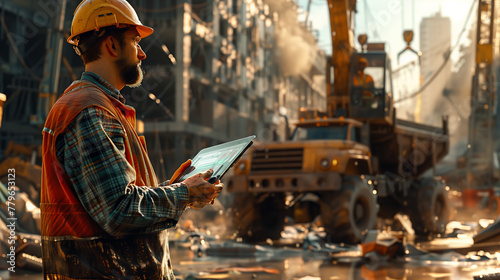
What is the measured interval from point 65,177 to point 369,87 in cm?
1373

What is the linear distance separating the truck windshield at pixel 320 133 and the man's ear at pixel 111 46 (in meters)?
11.8

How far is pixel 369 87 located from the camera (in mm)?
15523

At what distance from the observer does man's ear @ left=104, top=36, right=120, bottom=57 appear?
2.49 metres

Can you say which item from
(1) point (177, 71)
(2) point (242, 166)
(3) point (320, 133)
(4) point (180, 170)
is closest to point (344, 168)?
(3) point (320, 133)

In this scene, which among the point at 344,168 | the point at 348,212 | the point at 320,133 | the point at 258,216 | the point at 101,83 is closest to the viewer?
the point at 101,83

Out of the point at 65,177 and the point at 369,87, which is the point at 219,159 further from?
the point at 369,87

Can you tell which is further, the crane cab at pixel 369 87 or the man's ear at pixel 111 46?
the crane cab at pixel 369 87

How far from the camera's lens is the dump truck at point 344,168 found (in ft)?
42.1

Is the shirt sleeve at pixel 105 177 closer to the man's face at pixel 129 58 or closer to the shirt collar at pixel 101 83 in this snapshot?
the shirt collar at pixel 101 83

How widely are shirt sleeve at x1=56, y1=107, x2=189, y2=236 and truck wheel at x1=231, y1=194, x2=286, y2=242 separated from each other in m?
11.4

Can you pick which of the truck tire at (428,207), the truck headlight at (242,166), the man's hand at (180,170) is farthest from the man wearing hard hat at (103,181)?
the truck tire at (428,207)

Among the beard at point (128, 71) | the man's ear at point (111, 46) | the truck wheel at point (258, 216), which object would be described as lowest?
the truck wheel at point (258, 216)

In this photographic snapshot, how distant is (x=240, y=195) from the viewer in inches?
538

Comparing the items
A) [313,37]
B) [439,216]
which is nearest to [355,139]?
[439,216]
